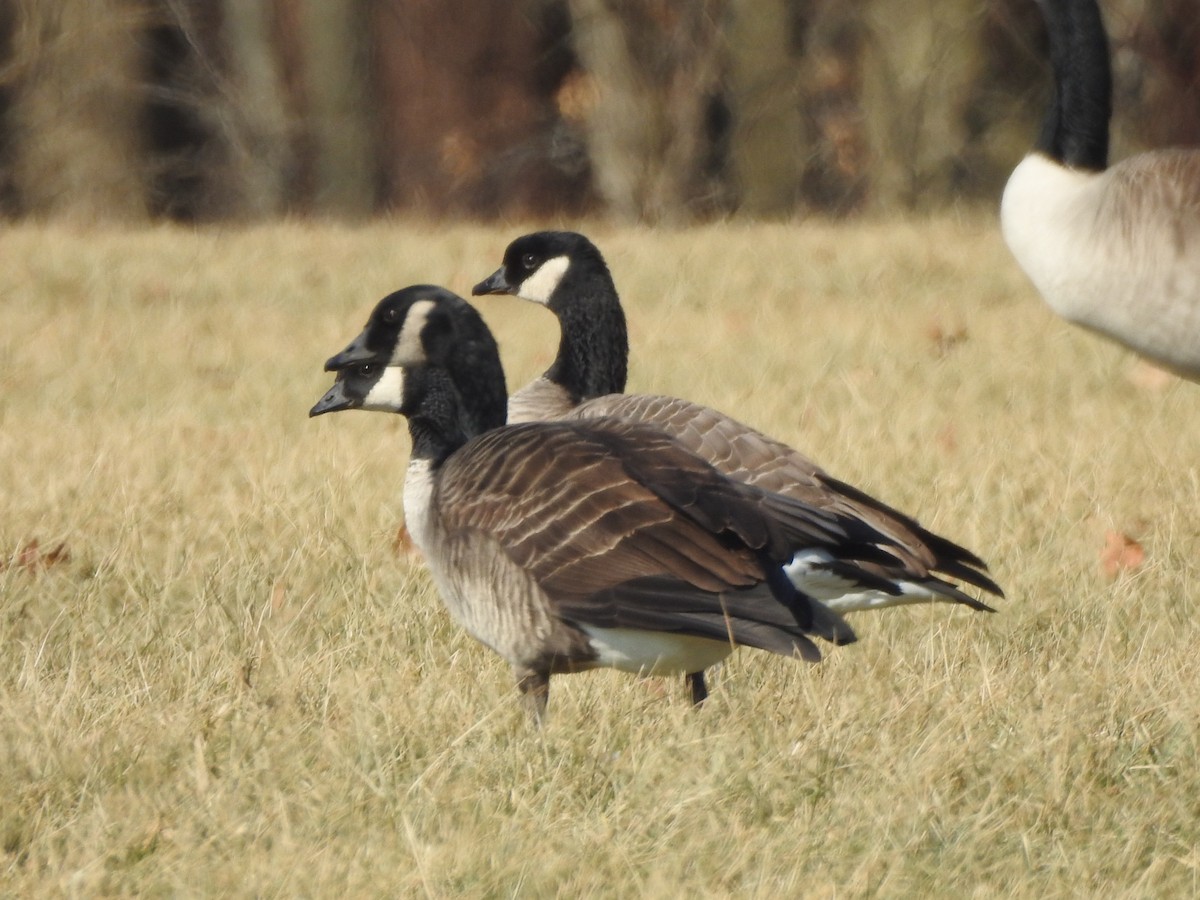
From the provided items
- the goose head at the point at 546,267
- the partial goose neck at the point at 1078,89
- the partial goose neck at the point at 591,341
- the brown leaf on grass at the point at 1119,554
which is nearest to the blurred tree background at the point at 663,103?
the partial goose neck at the point at 1078,89

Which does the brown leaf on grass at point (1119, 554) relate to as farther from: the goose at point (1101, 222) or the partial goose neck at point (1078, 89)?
the partial goose neck at point (1078, 89)

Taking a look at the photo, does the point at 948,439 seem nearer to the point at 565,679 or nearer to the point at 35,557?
the point at 565,679

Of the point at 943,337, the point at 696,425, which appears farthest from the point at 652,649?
the point at 943,337

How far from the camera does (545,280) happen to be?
21.3 feet

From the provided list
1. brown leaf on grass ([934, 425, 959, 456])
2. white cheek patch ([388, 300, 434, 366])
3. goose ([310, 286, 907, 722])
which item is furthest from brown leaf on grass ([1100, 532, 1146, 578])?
white cheek patch ([388, 300, 434, 366])

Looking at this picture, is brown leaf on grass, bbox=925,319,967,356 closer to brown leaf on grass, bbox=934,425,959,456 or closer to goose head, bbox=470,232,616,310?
brown leaf on grass, bbox=934,425,959,456

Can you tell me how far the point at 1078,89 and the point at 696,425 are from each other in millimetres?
2762

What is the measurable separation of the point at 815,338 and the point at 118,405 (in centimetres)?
360

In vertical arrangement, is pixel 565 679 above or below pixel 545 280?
below

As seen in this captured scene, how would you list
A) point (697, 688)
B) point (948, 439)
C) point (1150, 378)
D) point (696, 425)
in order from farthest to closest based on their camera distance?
point (1150, 378), point (948, 439), point (696, 425), point (697, 688)

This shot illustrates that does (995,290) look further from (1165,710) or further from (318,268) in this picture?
(1165,710)

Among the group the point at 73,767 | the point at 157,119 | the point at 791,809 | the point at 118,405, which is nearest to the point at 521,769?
the point at 791,809

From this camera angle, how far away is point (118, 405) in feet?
26.9

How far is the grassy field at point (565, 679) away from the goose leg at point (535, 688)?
2.5 inches
